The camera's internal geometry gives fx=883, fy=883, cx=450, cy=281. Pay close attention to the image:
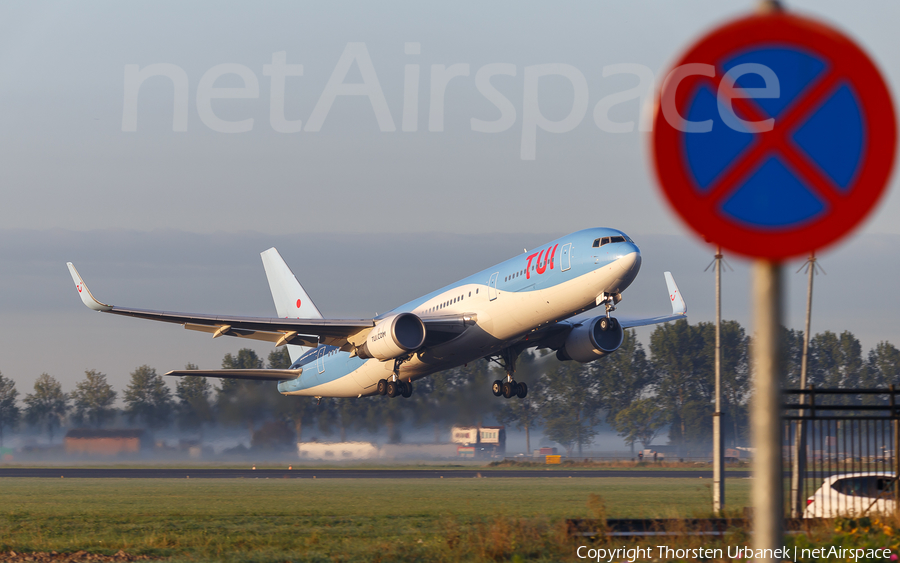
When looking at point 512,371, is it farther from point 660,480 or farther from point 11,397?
point 11,397

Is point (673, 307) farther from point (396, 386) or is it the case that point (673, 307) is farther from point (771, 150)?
point (771, 150)

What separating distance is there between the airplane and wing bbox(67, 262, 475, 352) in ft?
0.15

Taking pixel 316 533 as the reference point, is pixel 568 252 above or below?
above

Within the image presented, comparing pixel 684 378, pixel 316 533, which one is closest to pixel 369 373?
pixel 316 533

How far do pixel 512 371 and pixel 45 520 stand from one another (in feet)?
78.6

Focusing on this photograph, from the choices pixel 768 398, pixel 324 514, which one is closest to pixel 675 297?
pixel 324 514

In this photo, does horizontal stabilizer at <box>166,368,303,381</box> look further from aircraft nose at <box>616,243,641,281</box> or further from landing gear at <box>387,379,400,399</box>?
aircraft nose at <box>616,243,641,281</box>

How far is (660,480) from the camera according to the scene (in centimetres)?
4100

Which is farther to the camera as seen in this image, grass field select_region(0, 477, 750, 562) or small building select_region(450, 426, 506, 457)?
small building select_region(450, 426, 506, 457)

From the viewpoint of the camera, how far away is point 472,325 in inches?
1409

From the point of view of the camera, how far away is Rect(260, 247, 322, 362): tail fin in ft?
174

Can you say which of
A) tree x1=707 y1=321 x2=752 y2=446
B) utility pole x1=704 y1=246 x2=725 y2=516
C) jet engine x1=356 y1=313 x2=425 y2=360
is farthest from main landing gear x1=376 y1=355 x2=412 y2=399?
tree x1=707 y1=321 x2=752 y2=446

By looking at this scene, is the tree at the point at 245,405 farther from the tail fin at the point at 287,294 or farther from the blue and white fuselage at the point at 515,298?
the blue and white fuselage at the point at 515,298

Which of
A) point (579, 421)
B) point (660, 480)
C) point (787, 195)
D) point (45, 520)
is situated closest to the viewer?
point (787, 195)
